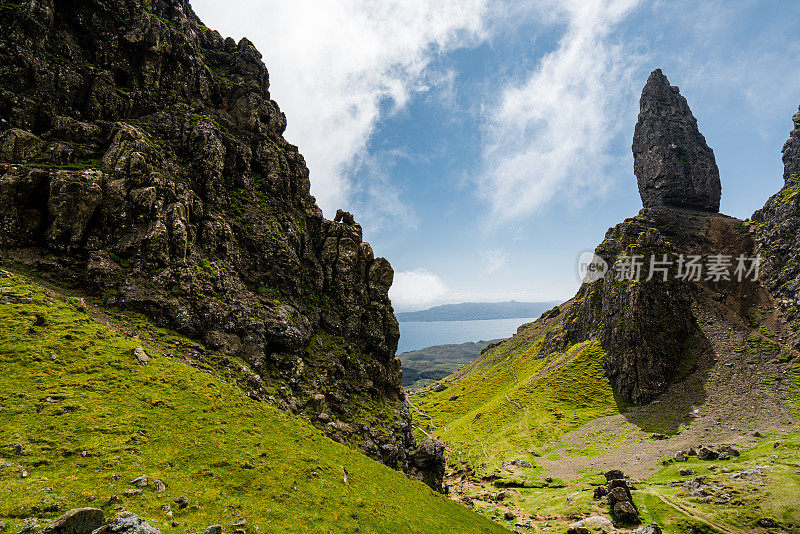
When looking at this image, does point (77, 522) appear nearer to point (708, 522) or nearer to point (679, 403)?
point (708, 522)

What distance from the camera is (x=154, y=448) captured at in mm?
20391

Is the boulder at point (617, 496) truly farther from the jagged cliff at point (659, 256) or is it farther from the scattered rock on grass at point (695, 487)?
the jagged cliff at point (659, 256)

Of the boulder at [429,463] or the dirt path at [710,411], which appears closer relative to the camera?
the boulder at [429,463]

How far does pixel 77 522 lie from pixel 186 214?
43.5m

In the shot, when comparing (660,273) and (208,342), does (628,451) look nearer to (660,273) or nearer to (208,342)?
(660,273)

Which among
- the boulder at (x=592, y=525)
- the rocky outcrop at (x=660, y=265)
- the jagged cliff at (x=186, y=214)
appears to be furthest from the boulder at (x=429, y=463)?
the rocky outcrop at (x=660, y=265)

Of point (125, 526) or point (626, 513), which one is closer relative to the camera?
point (125, 526)

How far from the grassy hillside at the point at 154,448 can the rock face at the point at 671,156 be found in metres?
213

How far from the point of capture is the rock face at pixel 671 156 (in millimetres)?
173375

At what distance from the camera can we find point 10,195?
34.6 meters

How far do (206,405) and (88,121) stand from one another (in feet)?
161

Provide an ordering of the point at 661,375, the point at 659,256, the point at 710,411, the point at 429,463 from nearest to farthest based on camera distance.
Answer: the point at 429,463
the point at 710,411
the point at 661,375
the point at 659,256

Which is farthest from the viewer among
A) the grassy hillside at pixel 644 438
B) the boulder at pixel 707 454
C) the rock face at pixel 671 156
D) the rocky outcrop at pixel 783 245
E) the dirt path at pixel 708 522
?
the rock face at pixel 671 156

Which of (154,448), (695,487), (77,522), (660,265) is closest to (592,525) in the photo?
(695,487)
